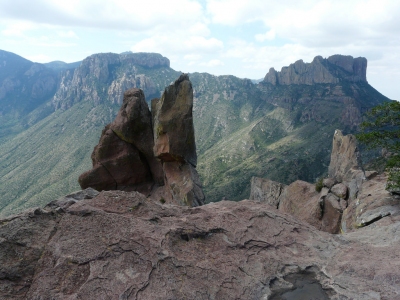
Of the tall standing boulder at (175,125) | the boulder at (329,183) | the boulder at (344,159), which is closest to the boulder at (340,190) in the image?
the boulder at (329,183)

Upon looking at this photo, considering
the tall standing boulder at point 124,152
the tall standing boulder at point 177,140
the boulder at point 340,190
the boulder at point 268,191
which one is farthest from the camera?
the boulder at point 268,191

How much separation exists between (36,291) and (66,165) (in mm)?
147493

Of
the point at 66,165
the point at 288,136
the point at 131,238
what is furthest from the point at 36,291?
the point at 288,136

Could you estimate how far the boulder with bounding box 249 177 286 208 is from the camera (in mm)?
33453

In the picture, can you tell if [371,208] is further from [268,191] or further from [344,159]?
[268,191]

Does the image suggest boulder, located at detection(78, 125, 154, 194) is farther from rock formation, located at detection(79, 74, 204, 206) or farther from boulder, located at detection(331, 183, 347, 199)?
boulder, located at detection(331, 183, 347, 199)

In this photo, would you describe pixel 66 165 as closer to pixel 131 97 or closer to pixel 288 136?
pixel 288 136

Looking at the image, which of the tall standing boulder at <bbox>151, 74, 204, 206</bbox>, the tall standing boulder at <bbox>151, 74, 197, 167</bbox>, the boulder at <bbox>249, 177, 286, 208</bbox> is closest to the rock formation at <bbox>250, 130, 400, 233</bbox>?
the boulder at <bbox>249, 177, 286, 208</bbox>

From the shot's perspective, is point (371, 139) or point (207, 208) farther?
point (371, 139)

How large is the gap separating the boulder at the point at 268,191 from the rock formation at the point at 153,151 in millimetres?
9892

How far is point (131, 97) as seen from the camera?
30.5 m

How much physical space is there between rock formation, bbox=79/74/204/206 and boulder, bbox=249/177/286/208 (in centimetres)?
989

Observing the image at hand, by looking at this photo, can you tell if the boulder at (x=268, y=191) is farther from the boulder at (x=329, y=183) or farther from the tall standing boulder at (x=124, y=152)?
the tall standing boulder at (x=124, y=152)

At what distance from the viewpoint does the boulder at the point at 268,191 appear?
1317 inches
